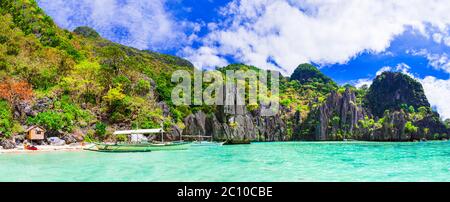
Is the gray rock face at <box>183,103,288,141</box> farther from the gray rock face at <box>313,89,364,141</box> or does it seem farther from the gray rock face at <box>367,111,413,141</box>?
the gray rock face at <box>367,111,413,141</box>

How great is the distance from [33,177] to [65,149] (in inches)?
505

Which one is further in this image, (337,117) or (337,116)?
(337,116)

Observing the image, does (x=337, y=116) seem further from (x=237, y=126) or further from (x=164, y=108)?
(x=164, y=108)

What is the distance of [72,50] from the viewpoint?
3606 centimetres

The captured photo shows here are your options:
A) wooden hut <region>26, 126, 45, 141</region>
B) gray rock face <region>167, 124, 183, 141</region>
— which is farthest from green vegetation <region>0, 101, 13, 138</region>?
gray rock face <region>167, 124, 183, 141</region>

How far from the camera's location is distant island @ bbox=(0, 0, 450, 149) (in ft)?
86.1

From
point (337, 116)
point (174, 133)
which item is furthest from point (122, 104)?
point (337, 116)

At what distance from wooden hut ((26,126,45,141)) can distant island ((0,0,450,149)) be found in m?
0.54

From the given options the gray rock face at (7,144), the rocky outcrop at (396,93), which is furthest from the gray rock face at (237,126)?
the gray rock face at (7,144)

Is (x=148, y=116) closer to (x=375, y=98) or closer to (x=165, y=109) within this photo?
(x=165, y=109)

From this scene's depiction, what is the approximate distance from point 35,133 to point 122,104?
10224mm

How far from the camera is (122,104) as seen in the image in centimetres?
3259
